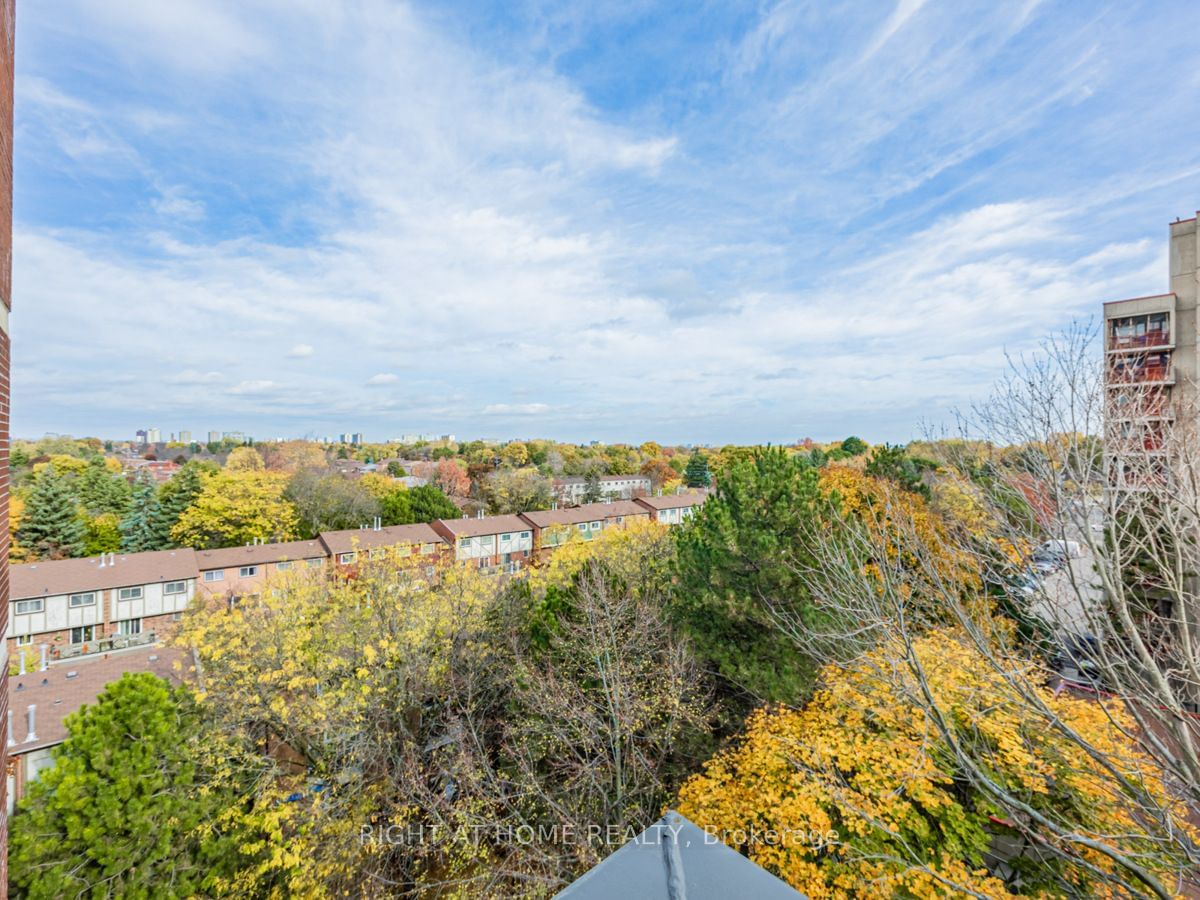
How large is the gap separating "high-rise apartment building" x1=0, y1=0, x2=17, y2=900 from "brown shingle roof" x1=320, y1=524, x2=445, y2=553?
25.4 metres

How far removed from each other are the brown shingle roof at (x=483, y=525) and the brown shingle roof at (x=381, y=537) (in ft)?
3.56

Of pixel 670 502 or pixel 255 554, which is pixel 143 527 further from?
pixel 670 502

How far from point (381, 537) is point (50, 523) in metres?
18.0

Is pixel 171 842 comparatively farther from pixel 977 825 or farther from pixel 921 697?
pixel 977 825

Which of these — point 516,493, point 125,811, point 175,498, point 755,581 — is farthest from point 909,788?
point 175,498

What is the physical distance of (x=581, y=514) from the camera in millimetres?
37500

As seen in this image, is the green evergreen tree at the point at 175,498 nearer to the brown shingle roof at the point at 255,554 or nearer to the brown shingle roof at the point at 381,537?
the brown shingle roof at the point at 255,554

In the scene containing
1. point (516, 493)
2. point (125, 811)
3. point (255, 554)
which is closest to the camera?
point (125, 811)

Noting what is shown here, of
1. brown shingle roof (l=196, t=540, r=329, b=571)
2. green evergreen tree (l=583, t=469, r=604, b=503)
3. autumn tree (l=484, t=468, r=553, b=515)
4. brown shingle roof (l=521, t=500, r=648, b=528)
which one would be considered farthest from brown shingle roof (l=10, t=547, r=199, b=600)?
green evergreen tree (l=583, t=469, r=604, b=503)

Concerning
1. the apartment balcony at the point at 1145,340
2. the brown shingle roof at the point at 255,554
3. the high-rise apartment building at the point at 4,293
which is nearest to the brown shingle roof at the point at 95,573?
the brown shingle roof at the point at 255,554

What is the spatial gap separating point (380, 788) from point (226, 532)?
1077 inches

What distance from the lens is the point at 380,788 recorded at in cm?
989

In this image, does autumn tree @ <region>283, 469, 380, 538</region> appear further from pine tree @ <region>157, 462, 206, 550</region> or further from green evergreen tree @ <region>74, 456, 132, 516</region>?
green evergreen tree @ <region>74, 456, 132, 516</region>

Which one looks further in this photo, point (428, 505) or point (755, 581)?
point (428, 505)
